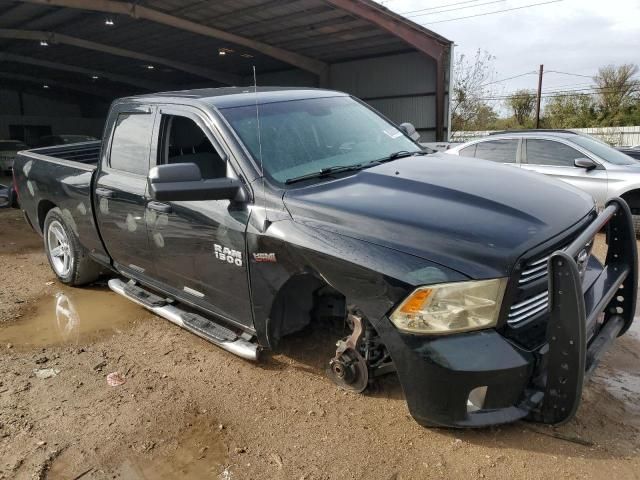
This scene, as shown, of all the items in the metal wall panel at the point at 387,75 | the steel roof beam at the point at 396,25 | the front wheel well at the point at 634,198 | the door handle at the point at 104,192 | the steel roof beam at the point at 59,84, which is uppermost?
the steel roof beam at the point at 59,84

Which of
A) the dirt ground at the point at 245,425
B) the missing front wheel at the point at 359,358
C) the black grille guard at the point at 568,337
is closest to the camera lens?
the black grille guard at the point at 568,337

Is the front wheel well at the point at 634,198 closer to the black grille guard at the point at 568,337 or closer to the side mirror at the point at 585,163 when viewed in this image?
the side mirror at the point at 585,163

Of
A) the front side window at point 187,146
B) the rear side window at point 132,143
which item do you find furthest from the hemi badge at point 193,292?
the rear side window at point 132,143

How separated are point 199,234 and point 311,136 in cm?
103

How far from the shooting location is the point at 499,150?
853 cm

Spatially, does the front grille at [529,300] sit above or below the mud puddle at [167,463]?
above

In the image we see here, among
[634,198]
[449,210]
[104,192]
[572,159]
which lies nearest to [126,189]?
[104,192]

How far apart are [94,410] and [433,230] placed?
2.41m

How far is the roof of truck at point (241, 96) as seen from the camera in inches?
145

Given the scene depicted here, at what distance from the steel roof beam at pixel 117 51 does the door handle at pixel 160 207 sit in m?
19.8

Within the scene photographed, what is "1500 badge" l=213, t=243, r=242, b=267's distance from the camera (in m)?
3.19

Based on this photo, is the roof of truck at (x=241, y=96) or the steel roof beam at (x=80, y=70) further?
the steel roof beam at (x=80, y=70)

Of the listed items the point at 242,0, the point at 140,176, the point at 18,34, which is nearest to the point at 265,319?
the point at 140,176

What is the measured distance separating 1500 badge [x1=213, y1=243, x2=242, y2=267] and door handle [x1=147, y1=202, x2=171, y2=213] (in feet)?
1.94
